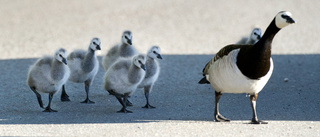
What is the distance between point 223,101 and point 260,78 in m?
1.62

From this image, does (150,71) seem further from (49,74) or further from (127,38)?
(49,74)

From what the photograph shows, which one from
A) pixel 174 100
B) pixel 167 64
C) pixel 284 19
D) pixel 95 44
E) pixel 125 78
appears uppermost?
pixel 284 19

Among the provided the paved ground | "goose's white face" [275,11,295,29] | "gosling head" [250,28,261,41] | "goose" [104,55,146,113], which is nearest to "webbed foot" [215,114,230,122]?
the paved ground

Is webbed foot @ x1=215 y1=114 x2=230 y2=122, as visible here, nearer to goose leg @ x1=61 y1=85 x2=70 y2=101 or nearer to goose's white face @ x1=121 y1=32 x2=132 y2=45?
goose's white face @ x1=121 y1=32 x2=132 y2=45

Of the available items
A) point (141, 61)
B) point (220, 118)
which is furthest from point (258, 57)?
point (141, 61)

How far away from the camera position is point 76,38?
40.2ft

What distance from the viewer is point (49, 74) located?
23.7 feet

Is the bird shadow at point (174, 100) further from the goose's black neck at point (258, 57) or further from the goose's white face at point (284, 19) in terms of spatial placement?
the goose's white face at point (284, 19)

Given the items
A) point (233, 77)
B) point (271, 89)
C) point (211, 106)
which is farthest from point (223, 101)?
point (233, 77)

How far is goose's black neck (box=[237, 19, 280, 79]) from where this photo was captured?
611 cm

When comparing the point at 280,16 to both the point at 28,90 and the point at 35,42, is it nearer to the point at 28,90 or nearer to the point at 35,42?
the point at 28,90

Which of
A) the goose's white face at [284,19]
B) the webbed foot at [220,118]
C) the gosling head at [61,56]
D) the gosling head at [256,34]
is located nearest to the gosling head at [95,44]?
the gosling head at [61,56]

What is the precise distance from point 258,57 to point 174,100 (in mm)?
2033

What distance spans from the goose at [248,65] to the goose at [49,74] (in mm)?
1851
